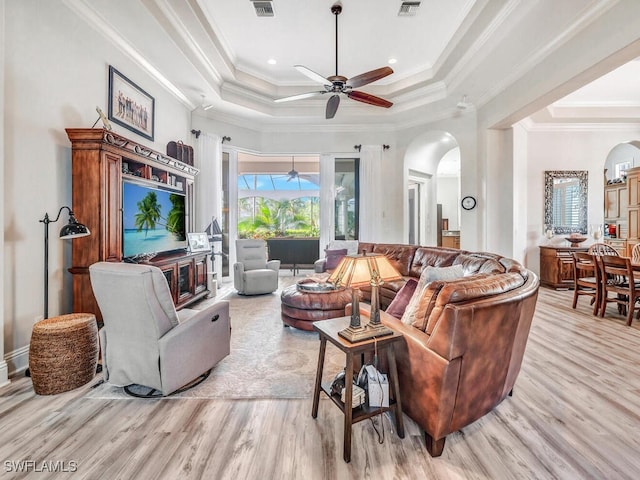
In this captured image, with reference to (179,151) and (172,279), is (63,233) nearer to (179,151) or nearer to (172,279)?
(172,279)

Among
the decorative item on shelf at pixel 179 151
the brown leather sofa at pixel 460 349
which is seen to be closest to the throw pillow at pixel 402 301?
the brown leather sofa at pixel 460 349

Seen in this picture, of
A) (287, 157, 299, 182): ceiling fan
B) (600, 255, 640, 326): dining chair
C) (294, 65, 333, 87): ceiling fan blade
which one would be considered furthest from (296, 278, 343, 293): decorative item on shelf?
(287, 157, 299, 182): ceiling fan

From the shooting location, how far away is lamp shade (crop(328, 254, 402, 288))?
1.67 metres

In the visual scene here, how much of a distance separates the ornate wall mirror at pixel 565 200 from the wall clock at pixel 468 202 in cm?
179

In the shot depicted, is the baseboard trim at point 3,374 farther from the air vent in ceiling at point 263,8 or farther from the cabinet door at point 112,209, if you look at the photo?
the air vent in ceiling at point 263,8

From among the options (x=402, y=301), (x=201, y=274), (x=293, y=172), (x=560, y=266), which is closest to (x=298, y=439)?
(x=402, y=301)

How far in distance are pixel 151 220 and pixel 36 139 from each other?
1.42 m

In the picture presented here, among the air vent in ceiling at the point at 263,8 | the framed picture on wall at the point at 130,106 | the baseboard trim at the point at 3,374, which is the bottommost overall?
the baseboard trim at the point at 3,374

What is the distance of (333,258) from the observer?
18.1 ft

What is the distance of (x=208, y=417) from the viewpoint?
6.45 ft

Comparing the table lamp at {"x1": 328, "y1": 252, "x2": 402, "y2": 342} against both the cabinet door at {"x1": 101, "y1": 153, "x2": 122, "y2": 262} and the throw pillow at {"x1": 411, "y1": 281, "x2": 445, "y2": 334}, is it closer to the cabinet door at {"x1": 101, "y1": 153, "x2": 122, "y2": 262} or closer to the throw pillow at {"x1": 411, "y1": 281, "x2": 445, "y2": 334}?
the throw pillow at {"x1": 411, "y1": 281, "x2": 445, "y2": 334}

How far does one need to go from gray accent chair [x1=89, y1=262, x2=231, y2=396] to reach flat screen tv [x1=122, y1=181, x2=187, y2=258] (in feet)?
4.39

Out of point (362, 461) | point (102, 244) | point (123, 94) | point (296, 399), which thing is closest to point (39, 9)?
point (123, 94)

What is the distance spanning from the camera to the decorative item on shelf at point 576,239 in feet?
18.3
